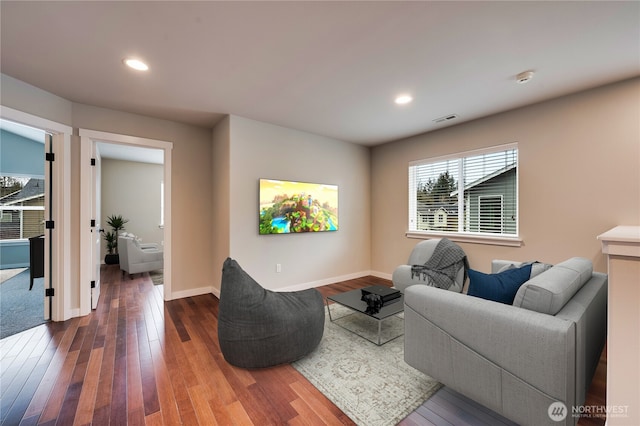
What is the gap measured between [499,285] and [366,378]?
1.13 metres

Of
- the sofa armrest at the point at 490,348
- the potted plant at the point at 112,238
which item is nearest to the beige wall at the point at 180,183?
the sofa armrest at the point at 490,348

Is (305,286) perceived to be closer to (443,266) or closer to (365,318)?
(365,318)

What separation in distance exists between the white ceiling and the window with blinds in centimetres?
81

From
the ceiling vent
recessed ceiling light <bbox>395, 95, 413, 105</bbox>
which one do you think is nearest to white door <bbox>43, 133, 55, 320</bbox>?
recessed ceiling light <bbox>395, 95, 413, 105</bbox>

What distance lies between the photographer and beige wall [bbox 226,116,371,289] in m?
3.59

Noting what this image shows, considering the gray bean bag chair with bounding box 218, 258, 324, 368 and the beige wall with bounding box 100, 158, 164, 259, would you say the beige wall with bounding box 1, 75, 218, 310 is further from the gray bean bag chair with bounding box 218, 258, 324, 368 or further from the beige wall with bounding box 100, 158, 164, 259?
the beige wall with bounding box 100, 158, 164, 259

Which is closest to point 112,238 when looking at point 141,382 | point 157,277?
point 157,277

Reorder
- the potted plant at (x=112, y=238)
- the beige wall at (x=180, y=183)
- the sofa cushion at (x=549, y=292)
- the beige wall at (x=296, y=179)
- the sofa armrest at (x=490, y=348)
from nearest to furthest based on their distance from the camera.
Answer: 1. the sofa armrest at (x=490, y=348)
2. the sofa cushion at (x=549, y=292)
3. the beige wall at (x=180, y=183)
4. the beige wall at (x=296, y=179)
5. the potted plant at (x=112, y=238)

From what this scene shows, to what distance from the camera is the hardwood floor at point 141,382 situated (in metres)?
1.60

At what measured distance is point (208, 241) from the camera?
4.08m

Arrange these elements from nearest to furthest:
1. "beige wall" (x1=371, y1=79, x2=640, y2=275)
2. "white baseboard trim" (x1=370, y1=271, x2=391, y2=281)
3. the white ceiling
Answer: the white ceiling < "beige wall" (x1=371, y1=79, x2=640, y2=275) < "white baseboard trim" (x1=370, y1=271, x2=391, y2=281)

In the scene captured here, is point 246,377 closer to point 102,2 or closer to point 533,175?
point 102,2

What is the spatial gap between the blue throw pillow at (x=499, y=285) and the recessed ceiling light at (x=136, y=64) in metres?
3.06

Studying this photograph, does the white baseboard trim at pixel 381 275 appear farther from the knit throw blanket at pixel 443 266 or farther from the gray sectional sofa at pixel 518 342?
the gray sectional sofa at pixel 518 342
